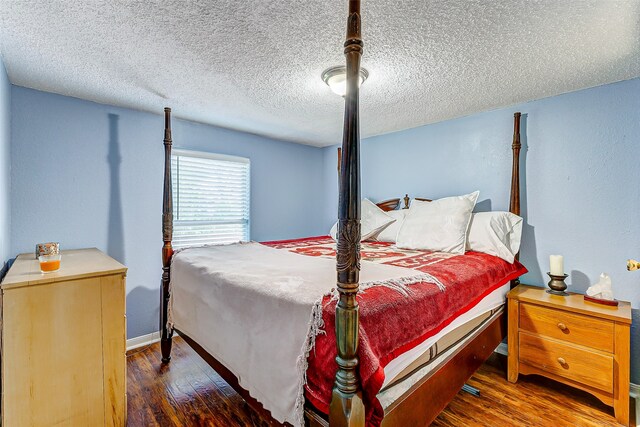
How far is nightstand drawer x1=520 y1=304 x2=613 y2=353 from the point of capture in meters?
1.85

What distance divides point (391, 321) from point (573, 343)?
5.41 feet

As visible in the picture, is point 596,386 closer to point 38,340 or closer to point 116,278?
point 116,278

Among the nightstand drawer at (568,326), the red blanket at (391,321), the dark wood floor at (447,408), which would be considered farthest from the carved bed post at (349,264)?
the nightstand drawer at (568,326)

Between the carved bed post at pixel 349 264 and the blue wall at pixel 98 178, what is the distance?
2579 millimetres

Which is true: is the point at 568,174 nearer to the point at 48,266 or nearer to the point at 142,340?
the point at 48,266

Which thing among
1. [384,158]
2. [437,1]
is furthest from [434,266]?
[384,158]

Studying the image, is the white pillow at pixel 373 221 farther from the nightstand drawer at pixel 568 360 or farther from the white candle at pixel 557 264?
the nightstand drawer at pixel 568 360

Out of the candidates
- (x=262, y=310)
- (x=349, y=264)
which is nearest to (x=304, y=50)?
(x=349, y=264)

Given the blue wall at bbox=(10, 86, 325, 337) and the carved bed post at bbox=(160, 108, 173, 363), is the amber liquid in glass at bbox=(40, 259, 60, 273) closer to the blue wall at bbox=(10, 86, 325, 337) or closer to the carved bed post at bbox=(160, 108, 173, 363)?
the carved bed post at bbox=(160, 108, 173, 363)

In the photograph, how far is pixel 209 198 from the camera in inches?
133

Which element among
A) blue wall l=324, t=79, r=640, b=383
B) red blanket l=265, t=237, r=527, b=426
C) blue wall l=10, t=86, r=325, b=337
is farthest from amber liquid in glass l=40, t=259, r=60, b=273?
blue wall l=324, t=79, r=640, b=383

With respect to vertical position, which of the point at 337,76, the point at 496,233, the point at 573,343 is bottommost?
the point at 573,343

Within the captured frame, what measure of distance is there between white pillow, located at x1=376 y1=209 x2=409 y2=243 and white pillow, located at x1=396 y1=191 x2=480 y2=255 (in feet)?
0.77

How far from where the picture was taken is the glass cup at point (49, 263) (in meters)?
1.63
